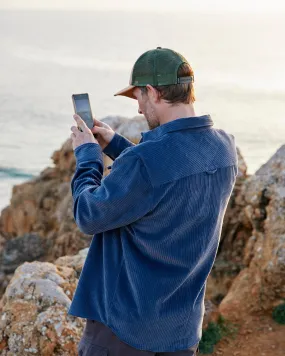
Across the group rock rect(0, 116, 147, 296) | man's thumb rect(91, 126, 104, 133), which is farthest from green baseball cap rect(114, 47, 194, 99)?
rock rect(0, 116, 147, 296)

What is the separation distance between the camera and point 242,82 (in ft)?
209

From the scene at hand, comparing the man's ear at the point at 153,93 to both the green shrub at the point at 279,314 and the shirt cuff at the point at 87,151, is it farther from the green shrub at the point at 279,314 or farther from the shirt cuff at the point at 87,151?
the green shrub at the point at 279,314

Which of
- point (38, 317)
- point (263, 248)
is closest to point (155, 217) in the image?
point (38, 317)

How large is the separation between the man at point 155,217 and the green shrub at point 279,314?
374cm

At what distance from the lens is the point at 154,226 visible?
9.21 ft

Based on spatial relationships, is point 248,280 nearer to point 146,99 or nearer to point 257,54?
point 146,99

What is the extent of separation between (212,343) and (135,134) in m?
6.12

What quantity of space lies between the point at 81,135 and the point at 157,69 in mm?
556

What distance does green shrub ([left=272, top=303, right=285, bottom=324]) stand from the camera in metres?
6.57

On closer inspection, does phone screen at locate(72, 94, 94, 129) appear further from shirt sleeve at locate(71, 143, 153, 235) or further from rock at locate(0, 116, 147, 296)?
rock at locate(0, 116, 147, 296)

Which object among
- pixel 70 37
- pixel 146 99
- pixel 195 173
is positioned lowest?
pixel 195 173

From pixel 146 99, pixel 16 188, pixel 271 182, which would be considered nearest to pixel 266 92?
pixel 16 188

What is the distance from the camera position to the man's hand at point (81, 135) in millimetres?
3109

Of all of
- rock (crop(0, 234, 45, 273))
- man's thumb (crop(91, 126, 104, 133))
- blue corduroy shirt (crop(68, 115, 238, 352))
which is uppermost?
man's thumb (crop(91, 126, 104, 133))
